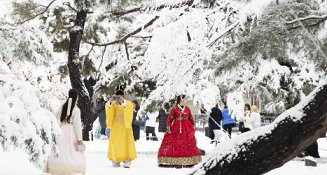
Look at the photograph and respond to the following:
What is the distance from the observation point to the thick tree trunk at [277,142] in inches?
200

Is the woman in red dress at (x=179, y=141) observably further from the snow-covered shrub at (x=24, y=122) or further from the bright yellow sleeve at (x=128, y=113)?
the snow-covered shrub at (x=24, y=122)

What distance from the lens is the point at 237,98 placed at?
74.8ft

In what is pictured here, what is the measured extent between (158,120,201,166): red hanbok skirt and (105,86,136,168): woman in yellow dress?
2.28 feet

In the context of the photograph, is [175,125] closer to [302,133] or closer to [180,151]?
[180,151]

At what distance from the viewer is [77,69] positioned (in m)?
20.6

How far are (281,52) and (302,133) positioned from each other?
4.26 m

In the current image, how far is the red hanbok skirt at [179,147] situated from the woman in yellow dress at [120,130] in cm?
70

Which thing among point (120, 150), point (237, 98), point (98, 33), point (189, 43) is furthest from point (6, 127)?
point (237, 98)

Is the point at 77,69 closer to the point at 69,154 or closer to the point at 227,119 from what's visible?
the point at 227,119

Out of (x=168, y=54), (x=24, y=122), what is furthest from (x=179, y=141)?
(x=24, y=122)

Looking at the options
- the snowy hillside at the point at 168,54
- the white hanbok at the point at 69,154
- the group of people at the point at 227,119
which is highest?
the snowy hillside at the point at 168,54

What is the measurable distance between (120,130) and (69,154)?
9.12 ft

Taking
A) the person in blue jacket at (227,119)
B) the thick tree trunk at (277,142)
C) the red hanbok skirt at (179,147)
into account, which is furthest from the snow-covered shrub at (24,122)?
the person in blue jacket at (227,119)

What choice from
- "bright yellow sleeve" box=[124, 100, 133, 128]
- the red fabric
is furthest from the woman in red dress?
"bright yellow sleeve" box=[124, 100, 133, 128]
